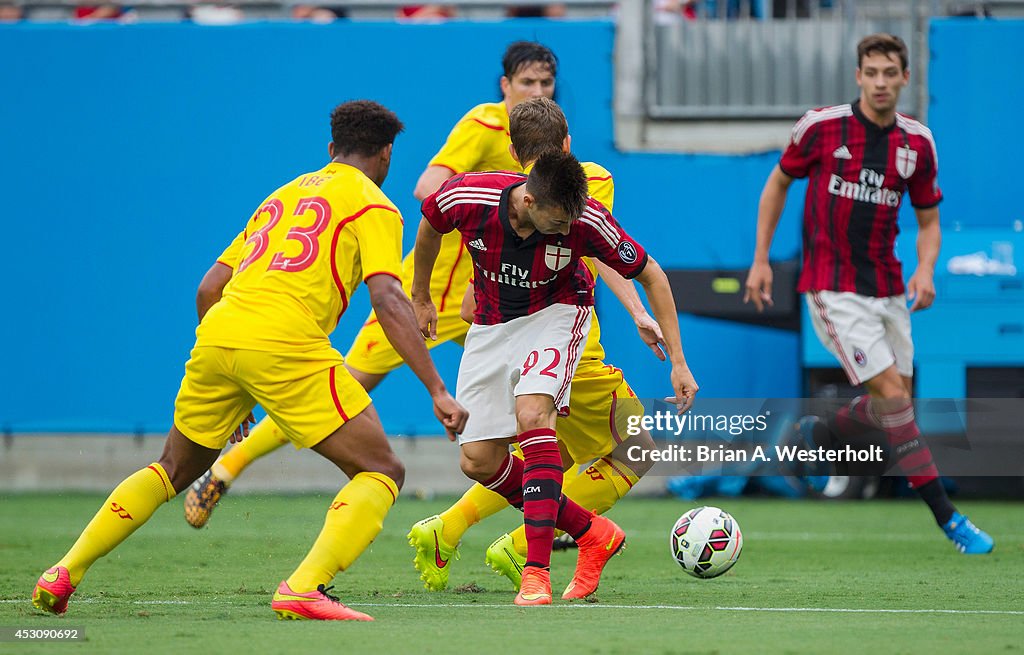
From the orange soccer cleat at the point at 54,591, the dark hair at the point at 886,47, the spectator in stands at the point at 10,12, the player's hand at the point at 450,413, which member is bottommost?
the orange soccer cleat at the point at 54,591

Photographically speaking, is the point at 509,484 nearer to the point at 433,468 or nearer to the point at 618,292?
the point at 618,292

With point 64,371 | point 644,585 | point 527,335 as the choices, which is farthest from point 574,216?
point 64,371

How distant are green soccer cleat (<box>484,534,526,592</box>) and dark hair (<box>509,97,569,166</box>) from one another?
1597 millimetres

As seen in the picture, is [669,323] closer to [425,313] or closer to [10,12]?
[425,313]

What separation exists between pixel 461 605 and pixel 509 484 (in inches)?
24.9

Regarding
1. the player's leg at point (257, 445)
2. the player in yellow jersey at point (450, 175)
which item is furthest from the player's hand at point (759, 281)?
the player's leg at point (257, 445)

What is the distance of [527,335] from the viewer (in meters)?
5.62

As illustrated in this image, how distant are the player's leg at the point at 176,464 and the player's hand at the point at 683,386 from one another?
1594 millimetres

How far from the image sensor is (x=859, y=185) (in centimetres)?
793

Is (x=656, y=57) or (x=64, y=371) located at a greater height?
(x=656, y=57)

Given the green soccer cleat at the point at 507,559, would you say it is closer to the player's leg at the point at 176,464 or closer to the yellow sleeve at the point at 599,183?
the player's leg at the point at 176,464

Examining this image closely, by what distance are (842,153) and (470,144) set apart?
214 cm

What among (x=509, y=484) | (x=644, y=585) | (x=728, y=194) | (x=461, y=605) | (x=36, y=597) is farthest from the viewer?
(x=728, y=194)

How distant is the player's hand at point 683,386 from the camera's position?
5.45 meters
